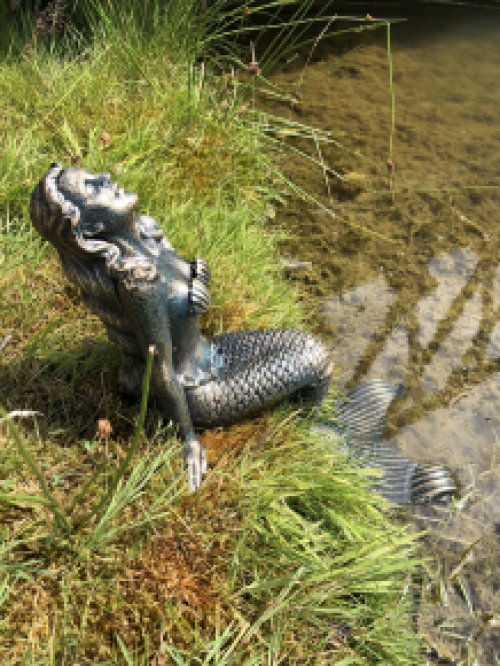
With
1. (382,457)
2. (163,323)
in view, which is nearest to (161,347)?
(163,323)

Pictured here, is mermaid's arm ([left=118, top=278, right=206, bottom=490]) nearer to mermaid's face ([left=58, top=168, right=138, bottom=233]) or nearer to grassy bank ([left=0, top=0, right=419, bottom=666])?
grassy bank ([left=0, top=0, right=419, bottom=666])

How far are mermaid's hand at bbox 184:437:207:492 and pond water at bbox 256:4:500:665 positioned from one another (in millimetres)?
892

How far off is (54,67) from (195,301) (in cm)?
230

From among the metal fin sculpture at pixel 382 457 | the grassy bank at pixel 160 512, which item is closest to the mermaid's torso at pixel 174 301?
the grassy bank at pixel 160 512

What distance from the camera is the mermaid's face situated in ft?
4.77

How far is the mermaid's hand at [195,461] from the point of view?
1820mm

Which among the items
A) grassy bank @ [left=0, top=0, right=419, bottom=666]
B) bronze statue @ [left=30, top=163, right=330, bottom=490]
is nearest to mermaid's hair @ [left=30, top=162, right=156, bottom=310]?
bronze statue @ [left=30, top=163, right=330, bottom=490]

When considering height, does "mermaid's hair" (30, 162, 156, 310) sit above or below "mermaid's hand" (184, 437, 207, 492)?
above

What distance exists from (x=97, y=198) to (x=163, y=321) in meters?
0.34

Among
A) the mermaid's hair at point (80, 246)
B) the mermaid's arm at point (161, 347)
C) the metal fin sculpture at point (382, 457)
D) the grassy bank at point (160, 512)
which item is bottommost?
the metal fin sculpture at point (382, 457)

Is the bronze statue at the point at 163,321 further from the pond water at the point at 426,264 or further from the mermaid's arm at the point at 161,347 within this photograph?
the pond water at the point at 426,264

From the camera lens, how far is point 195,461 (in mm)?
1844

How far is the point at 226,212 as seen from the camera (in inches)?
119

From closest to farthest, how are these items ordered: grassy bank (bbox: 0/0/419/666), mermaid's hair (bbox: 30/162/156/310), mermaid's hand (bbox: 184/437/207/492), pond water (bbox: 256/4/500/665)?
mermaid's hair (bbox: 30/162/156/310) → grassy bank (bbox: 0/0/419/666) → mermaid's hand (bbox: 184/437/207/492) → pond water (bbox: 256/4/500/665)
